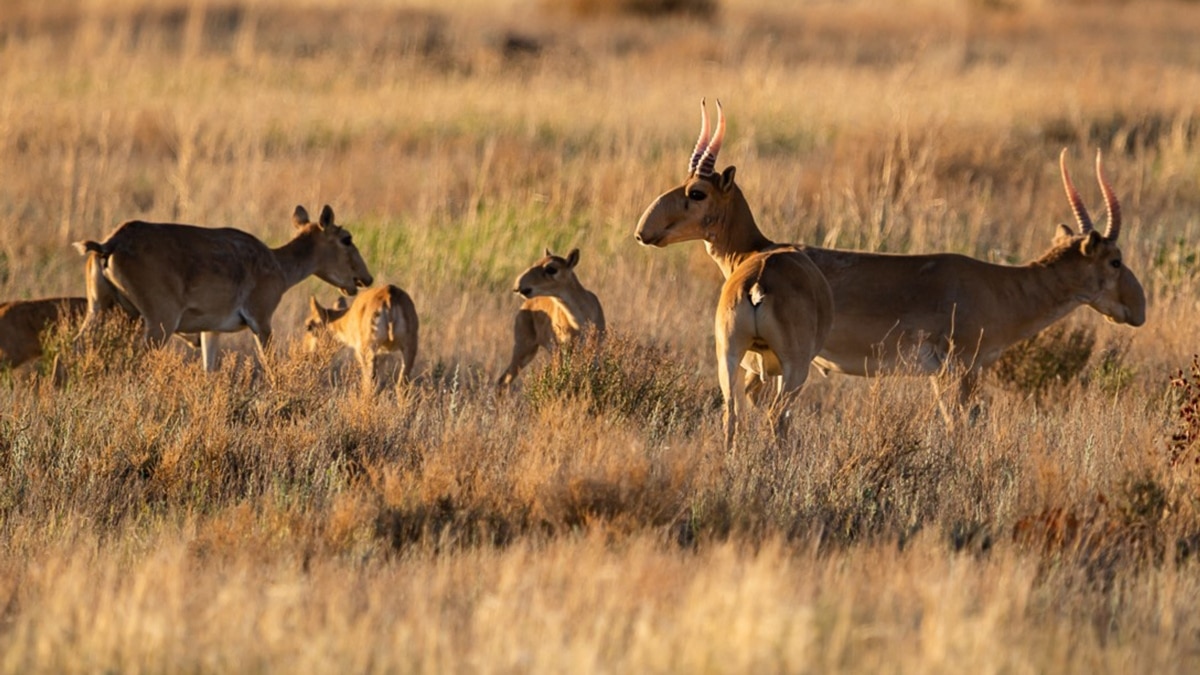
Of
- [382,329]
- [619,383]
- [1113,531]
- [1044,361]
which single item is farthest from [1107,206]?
[382,329]

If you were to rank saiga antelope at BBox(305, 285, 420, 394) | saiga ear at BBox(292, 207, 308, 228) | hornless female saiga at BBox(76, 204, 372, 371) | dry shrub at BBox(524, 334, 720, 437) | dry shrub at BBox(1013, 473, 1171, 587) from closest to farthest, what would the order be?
dry shrub at BBox(1013, 473, 1171, 587) → dry shrub at BBox(524, 334, 720, 437) → hornless female saiga at BBox(76, 204, 372, 371) → saiga antelope at BBox(305, 285, 420, 394) → saiga ear at BBox(292, 207, 308, 228)

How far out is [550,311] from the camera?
13.5 m

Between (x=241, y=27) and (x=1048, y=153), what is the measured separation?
19395 mm

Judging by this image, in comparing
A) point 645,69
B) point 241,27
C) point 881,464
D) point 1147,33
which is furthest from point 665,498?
point 1147,33

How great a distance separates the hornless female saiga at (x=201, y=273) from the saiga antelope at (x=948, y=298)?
3.49m

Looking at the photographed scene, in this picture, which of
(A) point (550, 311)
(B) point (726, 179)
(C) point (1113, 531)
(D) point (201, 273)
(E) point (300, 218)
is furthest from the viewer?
(E) point (300, 218)

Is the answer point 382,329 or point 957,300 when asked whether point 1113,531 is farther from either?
point 382,329

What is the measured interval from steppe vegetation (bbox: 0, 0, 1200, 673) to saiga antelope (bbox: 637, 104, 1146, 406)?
0.36 metres

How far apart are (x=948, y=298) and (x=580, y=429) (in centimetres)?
288

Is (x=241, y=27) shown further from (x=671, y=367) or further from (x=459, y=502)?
(x=459, y=502)

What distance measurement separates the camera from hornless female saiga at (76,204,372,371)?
11.9 meters

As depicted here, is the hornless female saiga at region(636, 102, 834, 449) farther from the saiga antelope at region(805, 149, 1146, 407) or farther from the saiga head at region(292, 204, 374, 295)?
the saiga head at region(292, 204, 374, 295)

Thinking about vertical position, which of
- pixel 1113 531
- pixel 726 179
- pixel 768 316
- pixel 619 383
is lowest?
pixel 1113 531

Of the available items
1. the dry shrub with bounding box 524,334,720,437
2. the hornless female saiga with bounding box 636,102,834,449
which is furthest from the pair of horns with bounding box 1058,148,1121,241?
the dry shrub with bounding box 524,334,720,437
